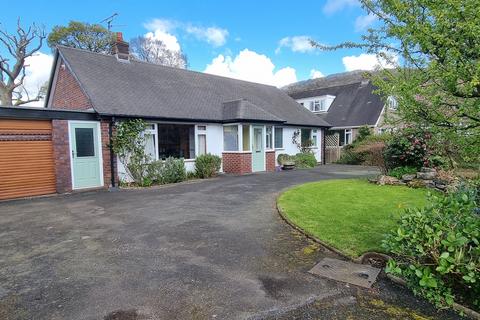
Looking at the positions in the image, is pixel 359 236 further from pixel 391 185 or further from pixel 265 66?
pixel 265 66

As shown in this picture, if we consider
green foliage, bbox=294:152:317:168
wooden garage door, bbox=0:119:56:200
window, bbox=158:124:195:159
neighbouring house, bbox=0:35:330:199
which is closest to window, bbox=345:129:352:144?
neighbouring house, bbox=0:35:330:199

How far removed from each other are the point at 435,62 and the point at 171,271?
13.5 feet

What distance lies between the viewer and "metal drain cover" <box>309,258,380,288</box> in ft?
12.1

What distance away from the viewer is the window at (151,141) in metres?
12.8

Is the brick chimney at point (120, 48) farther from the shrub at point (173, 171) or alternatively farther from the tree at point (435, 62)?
the tree at point (435, 62)

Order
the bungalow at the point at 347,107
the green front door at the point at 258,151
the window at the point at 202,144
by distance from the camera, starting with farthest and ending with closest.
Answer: the bungalow at the point at 347,107, the green front door at the point at 258,151, the window at the point at 202,144

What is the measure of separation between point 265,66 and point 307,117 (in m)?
15.1

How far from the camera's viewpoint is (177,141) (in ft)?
48.2

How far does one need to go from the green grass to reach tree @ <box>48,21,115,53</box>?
25.5 m

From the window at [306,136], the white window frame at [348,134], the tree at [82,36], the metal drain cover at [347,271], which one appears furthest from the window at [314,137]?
the tree at [82,36]

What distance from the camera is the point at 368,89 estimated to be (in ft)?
85.4

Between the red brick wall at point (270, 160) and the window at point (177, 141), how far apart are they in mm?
4528

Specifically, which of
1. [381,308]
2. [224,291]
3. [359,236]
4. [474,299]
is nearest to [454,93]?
[474,299]

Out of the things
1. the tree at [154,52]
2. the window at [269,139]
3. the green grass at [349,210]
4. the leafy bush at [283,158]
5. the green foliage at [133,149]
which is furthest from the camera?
the tree at [154,52]
